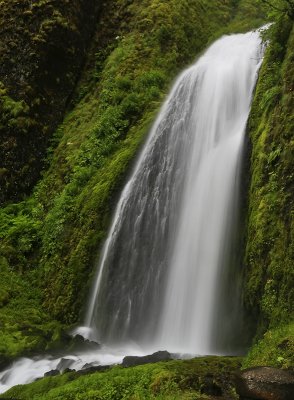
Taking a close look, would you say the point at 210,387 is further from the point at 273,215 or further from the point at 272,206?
the point at 272,206

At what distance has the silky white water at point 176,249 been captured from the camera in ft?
27.7

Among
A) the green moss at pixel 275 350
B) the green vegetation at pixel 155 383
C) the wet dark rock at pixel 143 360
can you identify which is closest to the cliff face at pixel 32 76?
the wet dark rock at pixel 143 360

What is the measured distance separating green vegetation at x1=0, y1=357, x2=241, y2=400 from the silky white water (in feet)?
5.16

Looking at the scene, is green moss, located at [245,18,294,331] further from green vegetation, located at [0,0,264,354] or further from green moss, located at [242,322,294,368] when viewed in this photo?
green vegetation, located at [0,0,264,354]

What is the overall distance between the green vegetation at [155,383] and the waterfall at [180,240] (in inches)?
76.9

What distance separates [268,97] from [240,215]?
87.7 inches

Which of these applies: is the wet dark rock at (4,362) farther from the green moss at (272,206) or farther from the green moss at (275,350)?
the green moss at (275,350)

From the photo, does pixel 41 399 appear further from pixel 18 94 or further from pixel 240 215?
pixel 18 94

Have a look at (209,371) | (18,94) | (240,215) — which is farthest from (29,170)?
(209,371)

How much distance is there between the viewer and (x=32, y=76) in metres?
16.1

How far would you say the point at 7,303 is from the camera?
1161 cm

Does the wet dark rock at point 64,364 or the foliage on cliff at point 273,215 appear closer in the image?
the foliage on cliff at point 273,215

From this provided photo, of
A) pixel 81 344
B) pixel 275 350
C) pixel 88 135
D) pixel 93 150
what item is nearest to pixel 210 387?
pixel 275 350

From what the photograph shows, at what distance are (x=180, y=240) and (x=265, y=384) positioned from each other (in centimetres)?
521
